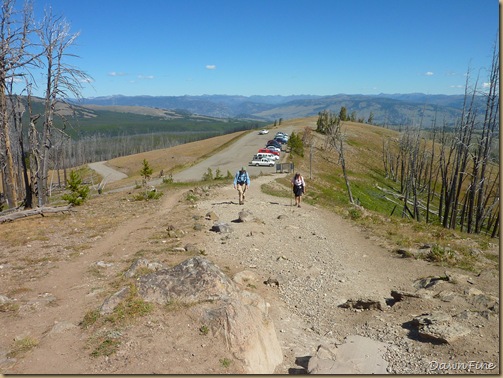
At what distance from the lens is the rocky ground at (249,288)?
6812mm

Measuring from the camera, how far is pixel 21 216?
18078 millimetres

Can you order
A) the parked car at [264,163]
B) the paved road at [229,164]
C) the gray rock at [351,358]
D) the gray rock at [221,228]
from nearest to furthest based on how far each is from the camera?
the gray rock at [351,358] → the gray rock at [221,228] → the paved road at [229,164] → the parked car at [264,163]

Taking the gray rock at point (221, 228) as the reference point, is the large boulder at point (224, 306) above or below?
above

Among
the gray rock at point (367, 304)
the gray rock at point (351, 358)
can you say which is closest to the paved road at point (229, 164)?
the gray rock at point (367, 304)

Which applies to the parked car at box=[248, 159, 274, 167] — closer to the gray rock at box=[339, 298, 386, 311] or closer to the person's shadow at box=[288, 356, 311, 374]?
the gray rock at box=[339, 298, 386, 311]

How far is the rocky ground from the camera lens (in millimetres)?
6812

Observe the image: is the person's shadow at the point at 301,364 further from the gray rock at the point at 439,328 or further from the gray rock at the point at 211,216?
the gray rock at the point at 211,216

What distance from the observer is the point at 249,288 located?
34.5 ft

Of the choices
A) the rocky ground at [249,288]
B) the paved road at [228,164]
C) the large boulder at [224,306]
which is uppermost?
the large boulder at [224,306]

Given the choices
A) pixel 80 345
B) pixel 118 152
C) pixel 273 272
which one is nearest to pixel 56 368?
pixel 80 345

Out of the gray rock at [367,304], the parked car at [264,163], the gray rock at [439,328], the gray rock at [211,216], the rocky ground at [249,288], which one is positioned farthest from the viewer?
the parked car at [264,163]

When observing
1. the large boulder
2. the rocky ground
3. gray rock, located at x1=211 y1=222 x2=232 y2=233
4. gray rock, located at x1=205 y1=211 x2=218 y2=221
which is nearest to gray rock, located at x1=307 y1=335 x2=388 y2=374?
the rocky ground

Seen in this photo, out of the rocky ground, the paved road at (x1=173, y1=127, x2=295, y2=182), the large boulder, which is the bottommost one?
the paved road at (x1=173, y1=127, x2=295, y2=182)

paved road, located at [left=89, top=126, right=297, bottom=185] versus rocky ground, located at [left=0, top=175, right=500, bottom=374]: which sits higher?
rocky ground, located at [left=0, top=175, right=500, bottom=374]
